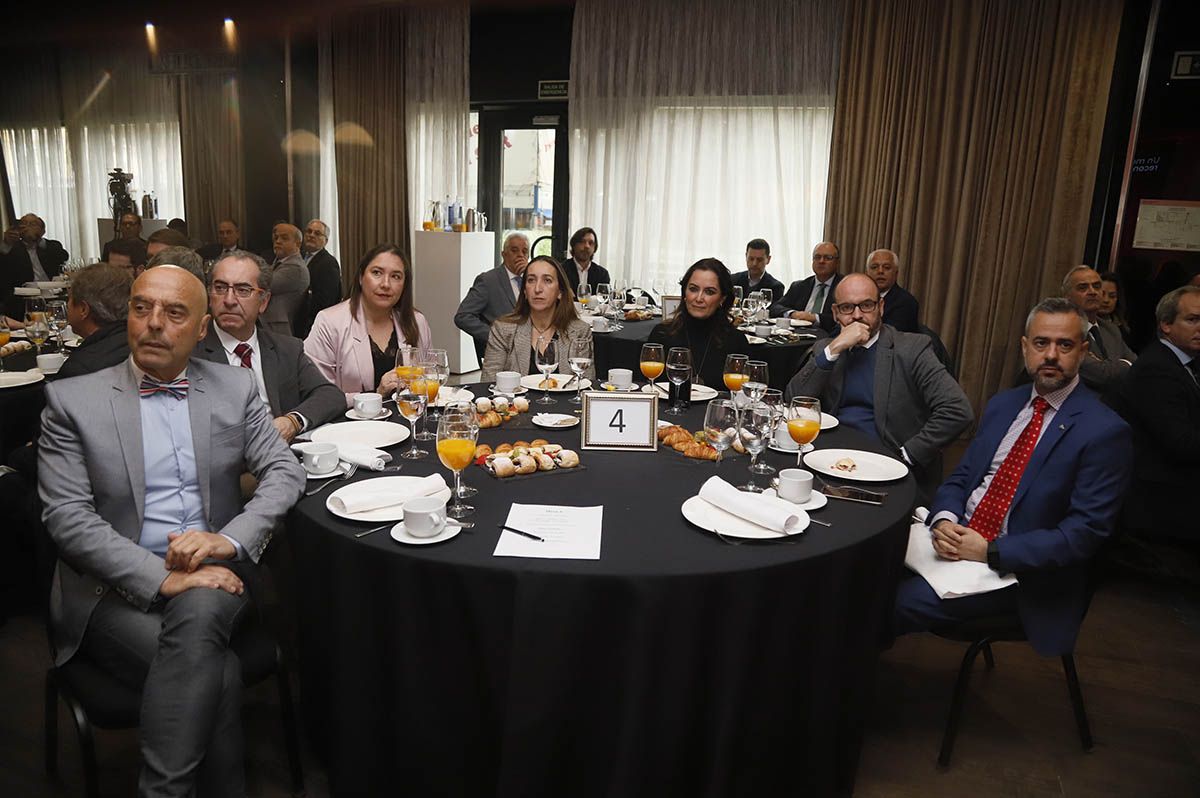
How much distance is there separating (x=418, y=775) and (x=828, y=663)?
103 centimetres

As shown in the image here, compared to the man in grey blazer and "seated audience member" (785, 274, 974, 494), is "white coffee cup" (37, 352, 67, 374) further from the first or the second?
"seated audience member" (785, 274, 974, 494)

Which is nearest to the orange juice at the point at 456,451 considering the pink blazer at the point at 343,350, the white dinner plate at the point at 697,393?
the white dinner plate at the point at 697,393

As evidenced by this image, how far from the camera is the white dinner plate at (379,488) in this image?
1.89 m

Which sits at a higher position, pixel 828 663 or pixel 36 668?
pixel 828 663

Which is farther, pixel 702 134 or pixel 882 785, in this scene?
pixel 702 134

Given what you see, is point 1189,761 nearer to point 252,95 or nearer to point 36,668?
point 36,668

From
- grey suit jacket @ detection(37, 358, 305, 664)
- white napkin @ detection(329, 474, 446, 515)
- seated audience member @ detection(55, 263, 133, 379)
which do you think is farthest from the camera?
seated audience member @ detection(55, 263, 133, 379)

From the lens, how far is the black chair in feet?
5.74

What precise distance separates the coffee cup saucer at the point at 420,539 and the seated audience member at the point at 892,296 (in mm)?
4246

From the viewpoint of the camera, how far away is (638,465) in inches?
93.9

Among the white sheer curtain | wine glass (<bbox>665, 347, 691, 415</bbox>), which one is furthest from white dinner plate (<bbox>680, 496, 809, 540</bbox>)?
the white sheer curtain

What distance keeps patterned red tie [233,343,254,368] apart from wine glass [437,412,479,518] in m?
1.30

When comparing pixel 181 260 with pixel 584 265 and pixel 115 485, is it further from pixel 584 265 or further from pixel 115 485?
pixel 584 265

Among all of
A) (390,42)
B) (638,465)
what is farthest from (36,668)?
(390,42)
